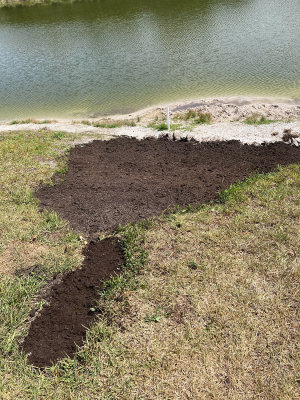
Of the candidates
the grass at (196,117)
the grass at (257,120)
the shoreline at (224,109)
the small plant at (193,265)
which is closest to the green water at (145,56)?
the shoreline at (224,109)

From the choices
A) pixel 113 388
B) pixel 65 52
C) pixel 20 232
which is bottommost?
pixel 113 388

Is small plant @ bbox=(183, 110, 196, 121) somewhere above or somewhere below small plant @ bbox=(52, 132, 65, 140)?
below

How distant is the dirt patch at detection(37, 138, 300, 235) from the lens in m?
7.58

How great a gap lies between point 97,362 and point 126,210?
3590 millimetres

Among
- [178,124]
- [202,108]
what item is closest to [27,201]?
[178,124]

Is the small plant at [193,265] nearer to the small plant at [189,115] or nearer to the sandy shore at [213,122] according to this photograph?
the sandy shore at [213,122]

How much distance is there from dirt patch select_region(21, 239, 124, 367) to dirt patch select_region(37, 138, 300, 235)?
0.95 m

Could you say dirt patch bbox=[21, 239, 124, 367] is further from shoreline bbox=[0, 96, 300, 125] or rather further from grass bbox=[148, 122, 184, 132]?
shoreline bbox=[0, 96, 300, 125]

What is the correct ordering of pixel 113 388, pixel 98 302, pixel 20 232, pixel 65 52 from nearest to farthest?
pixel 113 388 < pixel 98 302 < pixel 20 232 < pixel 65 52

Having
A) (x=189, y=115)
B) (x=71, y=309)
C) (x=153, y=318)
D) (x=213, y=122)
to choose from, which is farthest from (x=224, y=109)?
(x=71, y=309)

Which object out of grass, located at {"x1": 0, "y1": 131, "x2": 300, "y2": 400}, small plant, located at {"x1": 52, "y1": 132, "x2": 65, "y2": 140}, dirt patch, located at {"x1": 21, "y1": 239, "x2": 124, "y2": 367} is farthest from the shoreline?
dirt patch, located at {"x1": 21, "y1": 239, "x2": 124, "y2": 367}

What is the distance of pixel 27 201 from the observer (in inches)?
318

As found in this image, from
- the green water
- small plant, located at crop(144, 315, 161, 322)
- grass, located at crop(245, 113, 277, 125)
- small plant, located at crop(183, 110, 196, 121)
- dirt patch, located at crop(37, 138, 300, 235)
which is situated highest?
the green water

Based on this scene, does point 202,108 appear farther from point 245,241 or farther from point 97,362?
point 97,362
